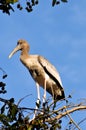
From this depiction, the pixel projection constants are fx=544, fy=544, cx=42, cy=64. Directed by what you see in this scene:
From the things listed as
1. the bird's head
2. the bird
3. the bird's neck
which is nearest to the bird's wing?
the bird

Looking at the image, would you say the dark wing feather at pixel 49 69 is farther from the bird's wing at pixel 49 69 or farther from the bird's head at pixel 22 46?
the bird's head at pixel 22 46

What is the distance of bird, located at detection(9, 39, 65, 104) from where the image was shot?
1313 centimetres

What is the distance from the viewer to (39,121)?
6344 mm

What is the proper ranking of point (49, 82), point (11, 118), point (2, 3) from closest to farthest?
1. point (11, 118)
2. point (2, 3)
3. point (49, 82)

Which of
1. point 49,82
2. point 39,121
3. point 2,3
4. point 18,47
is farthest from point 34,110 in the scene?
point 18,47

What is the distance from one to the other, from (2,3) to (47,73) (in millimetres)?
7299

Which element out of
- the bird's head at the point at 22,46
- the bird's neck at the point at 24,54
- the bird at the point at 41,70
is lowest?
the bird at the point at 41,70

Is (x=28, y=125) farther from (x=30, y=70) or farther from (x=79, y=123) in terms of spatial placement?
(x=30, y=70)

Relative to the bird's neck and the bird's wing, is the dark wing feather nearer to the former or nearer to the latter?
the bird's wing

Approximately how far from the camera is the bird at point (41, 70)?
1313cm

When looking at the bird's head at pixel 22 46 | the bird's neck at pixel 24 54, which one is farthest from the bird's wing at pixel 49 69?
the bird's head at pixel 22 46

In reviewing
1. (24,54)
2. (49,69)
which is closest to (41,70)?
(49,69)

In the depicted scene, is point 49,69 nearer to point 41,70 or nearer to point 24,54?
point 41,70

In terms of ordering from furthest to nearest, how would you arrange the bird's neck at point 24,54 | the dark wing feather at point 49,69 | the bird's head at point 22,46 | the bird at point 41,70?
the bird's head at point 22,46, the bird's neck at point 24,54, the dark wing feather at point 49,69, the bird at point 41,70
